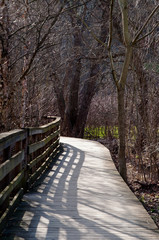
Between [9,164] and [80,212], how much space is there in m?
1.26

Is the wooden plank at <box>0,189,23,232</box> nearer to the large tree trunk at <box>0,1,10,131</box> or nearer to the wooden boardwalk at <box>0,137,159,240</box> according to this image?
the wooden boardwalk at <box>0,137,159,240</box>

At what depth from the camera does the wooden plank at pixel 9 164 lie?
392cm

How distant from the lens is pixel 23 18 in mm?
10734

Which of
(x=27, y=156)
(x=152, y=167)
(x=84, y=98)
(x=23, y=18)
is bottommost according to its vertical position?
(x=152, y=167)

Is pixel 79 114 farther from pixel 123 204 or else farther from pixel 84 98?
pixel 123 204

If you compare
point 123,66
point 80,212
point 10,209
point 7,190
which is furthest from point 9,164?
point 123,66

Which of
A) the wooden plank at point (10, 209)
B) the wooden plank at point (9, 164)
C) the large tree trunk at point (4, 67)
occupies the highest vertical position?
the large tree trunk at point (4, 67)

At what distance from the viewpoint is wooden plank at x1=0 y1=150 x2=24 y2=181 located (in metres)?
3.92

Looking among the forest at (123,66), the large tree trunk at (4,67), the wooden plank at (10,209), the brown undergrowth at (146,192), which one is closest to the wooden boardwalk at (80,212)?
the wooden plank at (10,209)

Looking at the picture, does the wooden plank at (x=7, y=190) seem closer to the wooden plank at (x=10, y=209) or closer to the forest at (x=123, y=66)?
the wooden plank at (x=10, y=209)

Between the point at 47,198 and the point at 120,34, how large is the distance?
9939mm

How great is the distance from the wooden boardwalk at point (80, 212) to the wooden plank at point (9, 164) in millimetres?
656

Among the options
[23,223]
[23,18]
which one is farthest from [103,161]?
[23,223]

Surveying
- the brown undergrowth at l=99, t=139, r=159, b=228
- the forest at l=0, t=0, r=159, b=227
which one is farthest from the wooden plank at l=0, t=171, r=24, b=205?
the brown undergrowth at l=99, t=139, r=159, b=228
